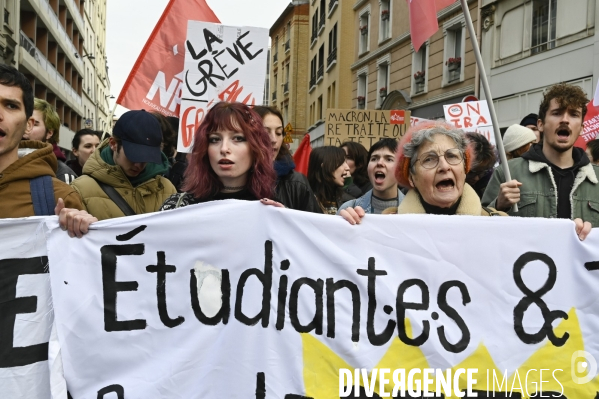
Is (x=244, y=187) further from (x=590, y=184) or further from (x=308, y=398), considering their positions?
(x=590, y=184)

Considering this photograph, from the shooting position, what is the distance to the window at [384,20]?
23.7 m

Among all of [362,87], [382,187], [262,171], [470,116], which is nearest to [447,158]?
[262,171]

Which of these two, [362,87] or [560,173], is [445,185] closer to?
[560,173]

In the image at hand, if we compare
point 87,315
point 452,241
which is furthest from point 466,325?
point 87,315

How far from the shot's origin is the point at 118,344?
2643mm

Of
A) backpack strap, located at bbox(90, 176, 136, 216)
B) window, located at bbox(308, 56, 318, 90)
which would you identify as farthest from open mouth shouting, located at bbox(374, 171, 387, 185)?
window, located at bbox(308, 56, 318, 90)

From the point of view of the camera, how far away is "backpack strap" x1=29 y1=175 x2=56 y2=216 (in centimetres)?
268

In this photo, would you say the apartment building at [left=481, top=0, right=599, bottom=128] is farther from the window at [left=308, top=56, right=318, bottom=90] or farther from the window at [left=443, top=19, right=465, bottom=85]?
the window at [left=308, top=56, right=318, bottom=90]

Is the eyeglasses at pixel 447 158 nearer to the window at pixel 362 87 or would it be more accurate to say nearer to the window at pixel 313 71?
the window at pixel 362 87

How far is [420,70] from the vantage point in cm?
2047

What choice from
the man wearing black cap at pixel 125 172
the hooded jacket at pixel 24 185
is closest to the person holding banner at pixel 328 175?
the man wearing black cap at pixel 125 172

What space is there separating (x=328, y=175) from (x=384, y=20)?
20.3 metres

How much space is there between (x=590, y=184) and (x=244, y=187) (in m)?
1.89

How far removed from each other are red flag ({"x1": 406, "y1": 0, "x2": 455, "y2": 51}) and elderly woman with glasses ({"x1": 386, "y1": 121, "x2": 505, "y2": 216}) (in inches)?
48.1
